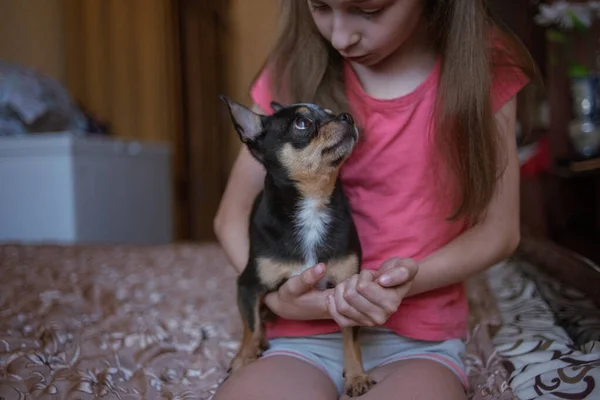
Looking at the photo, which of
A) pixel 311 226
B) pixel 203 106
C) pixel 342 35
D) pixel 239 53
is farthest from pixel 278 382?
pixel 239 53

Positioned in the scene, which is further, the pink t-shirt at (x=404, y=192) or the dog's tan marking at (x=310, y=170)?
the pink t-shirt at (x=404, y=192)

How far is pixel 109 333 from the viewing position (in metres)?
1.27

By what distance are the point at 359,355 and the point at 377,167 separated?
0.97 feet

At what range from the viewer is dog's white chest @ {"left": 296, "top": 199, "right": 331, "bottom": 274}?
0.89 metres

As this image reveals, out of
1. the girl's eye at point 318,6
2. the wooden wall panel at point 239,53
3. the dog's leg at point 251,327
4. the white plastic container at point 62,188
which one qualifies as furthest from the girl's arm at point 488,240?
the wooden wall panel at point 239,53

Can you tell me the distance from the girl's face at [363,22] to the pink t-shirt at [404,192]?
14 cm

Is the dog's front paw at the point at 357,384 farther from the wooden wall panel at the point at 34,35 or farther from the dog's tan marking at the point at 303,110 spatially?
the wooden wall panel at the point at 34,35

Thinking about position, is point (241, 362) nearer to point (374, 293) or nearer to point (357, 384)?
point (357, 384)

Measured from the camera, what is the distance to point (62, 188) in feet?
10.0

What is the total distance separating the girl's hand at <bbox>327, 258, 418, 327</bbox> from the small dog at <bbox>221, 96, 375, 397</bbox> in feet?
0.41

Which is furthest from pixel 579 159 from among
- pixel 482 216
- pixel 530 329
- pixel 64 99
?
pixel 64 99

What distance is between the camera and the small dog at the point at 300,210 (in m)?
0.88

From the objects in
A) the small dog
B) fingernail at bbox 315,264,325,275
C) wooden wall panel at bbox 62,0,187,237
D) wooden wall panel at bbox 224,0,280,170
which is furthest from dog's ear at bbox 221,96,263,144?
wooden wall panel at bbox 224,0,280,170

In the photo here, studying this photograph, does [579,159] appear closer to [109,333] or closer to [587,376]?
[587,376]
